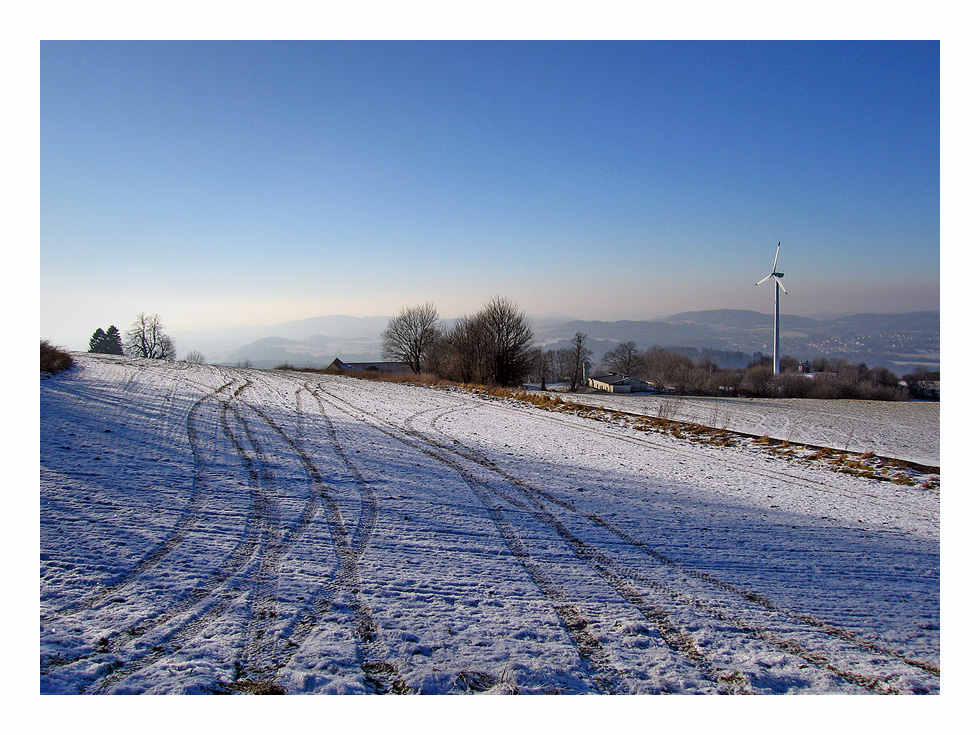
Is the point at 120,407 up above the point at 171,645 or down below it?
above

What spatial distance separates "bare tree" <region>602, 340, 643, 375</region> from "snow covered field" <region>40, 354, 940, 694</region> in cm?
8448

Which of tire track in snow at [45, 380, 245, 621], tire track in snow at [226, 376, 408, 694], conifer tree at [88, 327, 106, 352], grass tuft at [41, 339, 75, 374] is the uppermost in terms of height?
conifer tree at [88, 327, 106, 352]

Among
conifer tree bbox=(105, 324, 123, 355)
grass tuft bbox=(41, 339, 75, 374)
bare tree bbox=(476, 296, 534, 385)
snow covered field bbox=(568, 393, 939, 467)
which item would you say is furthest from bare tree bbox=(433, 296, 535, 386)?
conifer tree bbox=(105, 324, 123, 355)

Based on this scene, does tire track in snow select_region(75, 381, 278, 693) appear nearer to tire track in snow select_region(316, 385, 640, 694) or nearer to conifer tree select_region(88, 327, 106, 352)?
tire track in snow select_region(316, 385, 640, 694)

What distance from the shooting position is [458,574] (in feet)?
15.0

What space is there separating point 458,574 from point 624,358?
92.7 metres

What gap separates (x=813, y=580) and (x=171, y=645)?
5.39 meters

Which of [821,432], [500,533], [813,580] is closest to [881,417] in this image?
[821,432]

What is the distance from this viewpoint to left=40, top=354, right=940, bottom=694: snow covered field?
3.17m

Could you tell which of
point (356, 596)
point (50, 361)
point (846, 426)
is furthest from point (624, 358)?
point (356, 596)

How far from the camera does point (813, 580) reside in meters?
4.87

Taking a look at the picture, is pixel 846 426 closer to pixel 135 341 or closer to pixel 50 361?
pixel 50 361

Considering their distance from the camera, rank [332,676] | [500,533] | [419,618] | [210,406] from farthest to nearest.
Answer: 1. [210,406]
2. [500,533]
3. [419,618]
4. [332,676]
